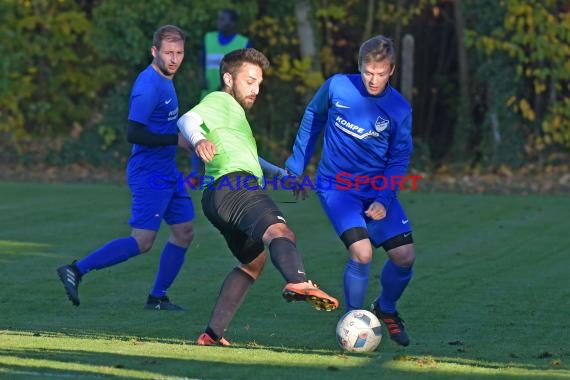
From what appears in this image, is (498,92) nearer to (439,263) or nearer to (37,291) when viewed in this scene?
(439,263)

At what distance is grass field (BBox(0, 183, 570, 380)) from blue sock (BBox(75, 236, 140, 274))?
33cm

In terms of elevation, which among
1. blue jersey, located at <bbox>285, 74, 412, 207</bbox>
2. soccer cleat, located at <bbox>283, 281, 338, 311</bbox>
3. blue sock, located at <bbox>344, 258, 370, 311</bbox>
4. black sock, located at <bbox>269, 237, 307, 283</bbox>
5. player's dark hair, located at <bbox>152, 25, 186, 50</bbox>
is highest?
player's dark hair, located at <bbox>152, 25, 186, 50</bbox>

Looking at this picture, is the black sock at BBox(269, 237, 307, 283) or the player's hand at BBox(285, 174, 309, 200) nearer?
the black sock at BBox(269, 237, 307, 283)

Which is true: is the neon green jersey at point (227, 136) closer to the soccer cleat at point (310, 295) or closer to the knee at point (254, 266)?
the knee at point (254, 266)

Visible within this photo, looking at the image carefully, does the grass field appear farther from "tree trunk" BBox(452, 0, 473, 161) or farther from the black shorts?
"tree trunk" BBox(452, 0, 473, 161)

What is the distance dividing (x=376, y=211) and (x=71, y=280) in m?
2.40

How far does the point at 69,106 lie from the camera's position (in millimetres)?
22672

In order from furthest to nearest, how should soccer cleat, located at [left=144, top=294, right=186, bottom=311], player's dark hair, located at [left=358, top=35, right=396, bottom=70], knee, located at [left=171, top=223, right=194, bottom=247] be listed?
knee, located at [left=171, top=223, right=194, bottom=247]
soccer cleat, located at [left=144, top=294, right=186, bottom=311]
player's dark hair, located at [left=358, top=35, right=396, bottom=70]

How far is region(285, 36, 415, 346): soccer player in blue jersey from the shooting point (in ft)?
26.6

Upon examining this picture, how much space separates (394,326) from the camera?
830 centimetres

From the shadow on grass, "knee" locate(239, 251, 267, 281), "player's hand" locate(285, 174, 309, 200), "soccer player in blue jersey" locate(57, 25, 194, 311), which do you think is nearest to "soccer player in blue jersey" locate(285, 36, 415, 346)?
"player's hand" locate(285, 174, 309, 200)

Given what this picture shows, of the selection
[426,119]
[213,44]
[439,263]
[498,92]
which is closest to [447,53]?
[426,119]

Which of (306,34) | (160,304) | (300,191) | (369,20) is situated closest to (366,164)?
(300,191)

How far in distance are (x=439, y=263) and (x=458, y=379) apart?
5.42 metres
